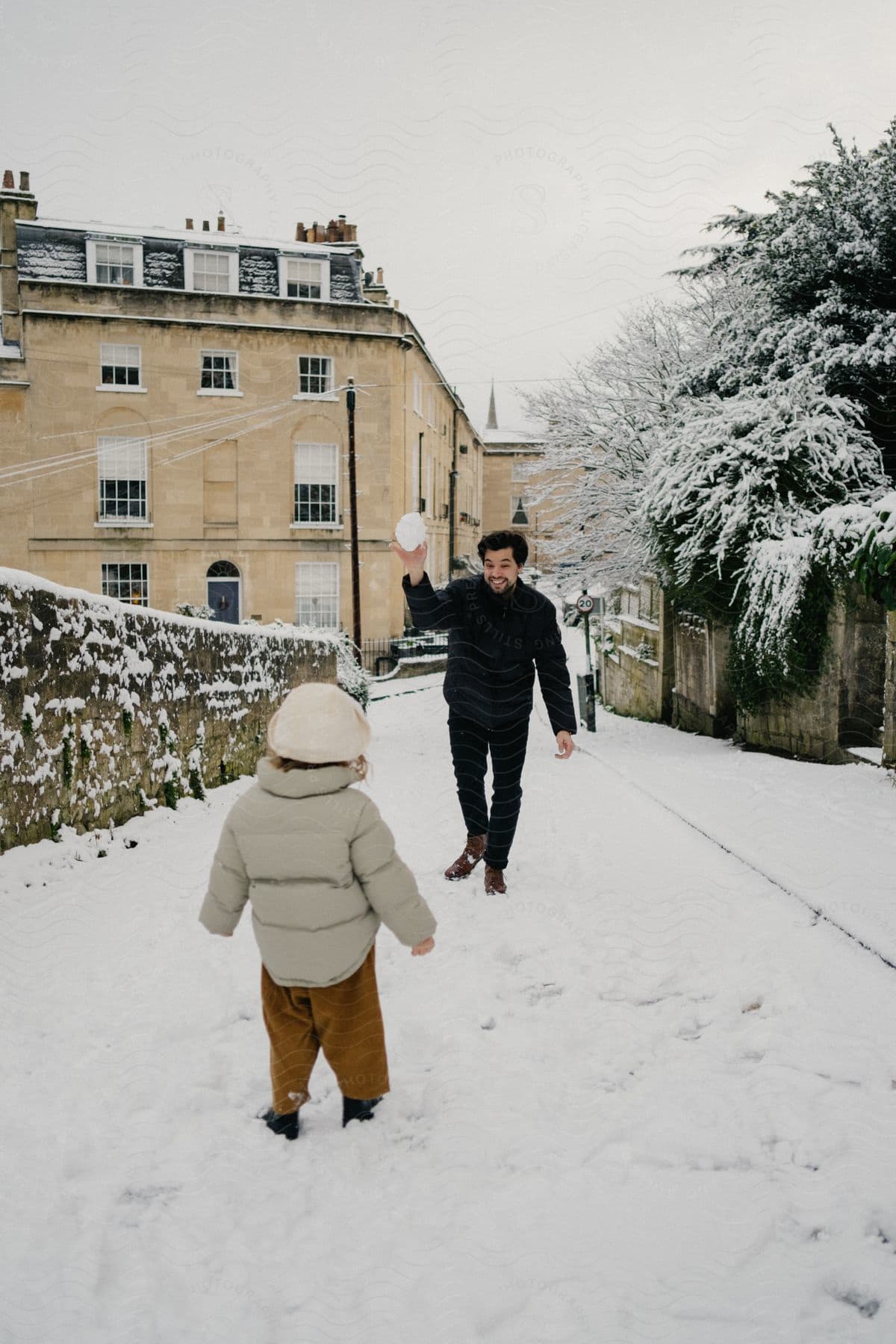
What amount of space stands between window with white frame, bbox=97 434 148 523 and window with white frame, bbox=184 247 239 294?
16.6 ft

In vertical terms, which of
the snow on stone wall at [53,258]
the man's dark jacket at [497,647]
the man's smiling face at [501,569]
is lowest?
the man's dark jacket at [497,647]

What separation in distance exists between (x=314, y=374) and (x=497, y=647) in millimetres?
23540

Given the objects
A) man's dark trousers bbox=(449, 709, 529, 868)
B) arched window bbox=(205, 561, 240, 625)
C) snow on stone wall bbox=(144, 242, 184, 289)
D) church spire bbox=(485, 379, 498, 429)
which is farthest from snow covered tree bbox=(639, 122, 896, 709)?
church spire bbox=(485, 379, 498, 429)

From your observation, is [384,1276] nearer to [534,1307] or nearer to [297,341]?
[534,1307]

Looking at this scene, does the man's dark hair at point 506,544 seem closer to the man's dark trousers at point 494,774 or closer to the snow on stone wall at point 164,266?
the man's dark trousers at point 494,774

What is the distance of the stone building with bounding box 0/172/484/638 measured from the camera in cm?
2431

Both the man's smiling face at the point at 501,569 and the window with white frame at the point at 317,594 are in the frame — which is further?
the window with white frame at the point at 317,594

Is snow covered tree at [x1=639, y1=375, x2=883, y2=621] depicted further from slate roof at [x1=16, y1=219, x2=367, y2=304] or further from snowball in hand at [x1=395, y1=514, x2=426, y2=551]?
slate roof at [x1=16, y1=219, x2=367, y2=304]

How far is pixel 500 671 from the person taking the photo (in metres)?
4.71

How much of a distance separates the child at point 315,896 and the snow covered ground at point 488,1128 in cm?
22

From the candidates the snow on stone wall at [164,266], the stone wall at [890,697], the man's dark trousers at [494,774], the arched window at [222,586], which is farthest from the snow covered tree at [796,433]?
the snow on stone wall at [164,266]

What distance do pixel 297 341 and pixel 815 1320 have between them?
26892 millimetres

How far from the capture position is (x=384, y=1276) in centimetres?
205

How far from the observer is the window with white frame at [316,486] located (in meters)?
26.1
